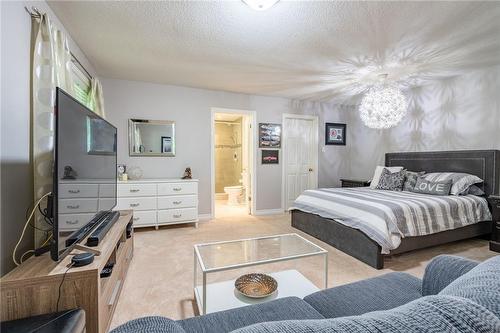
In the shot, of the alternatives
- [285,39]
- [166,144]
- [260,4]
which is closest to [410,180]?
[285,39]

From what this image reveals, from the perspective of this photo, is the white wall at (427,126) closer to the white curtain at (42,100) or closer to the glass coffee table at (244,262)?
the glass coffee table at (244,262)

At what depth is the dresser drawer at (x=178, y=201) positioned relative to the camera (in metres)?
3.66

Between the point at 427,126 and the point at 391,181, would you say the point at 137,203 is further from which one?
the point at 427,126

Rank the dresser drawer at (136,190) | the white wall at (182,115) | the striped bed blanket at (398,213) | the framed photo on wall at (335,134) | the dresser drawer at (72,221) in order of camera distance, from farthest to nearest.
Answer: the framed photo on wall at (335,134)
the white wall at (182,115)
the dresser drawer at (136,190)
the striped bed blanket at (398,213)
the dresser drawer at (72,221)

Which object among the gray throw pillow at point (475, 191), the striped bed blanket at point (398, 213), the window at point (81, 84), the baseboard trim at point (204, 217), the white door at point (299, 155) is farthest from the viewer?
the white door at point (299, 155)

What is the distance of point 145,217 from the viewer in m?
3.58

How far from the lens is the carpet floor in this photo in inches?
71.6

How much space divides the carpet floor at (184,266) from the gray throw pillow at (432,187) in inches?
27.6

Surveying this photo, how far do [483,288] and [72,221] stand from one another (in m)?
1.78

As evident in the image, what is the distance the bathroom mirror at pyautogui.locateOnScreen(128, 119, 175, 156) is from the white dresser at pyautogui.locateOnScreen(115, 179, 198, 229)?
59 centimetres

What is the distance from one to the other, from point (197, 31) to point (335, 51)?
157 cm

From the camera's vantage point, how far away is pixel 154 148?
4.00 meters

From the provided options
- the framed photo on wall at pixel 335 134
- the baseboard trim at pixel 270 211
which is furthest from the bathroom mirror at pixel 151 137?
the framed photo on wall at pixel 335 134

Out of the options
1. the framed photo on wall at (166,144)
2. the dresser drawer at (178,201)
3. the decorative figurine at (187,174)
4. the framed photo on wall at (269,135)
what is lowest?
the dresser drawer at (178,201)
